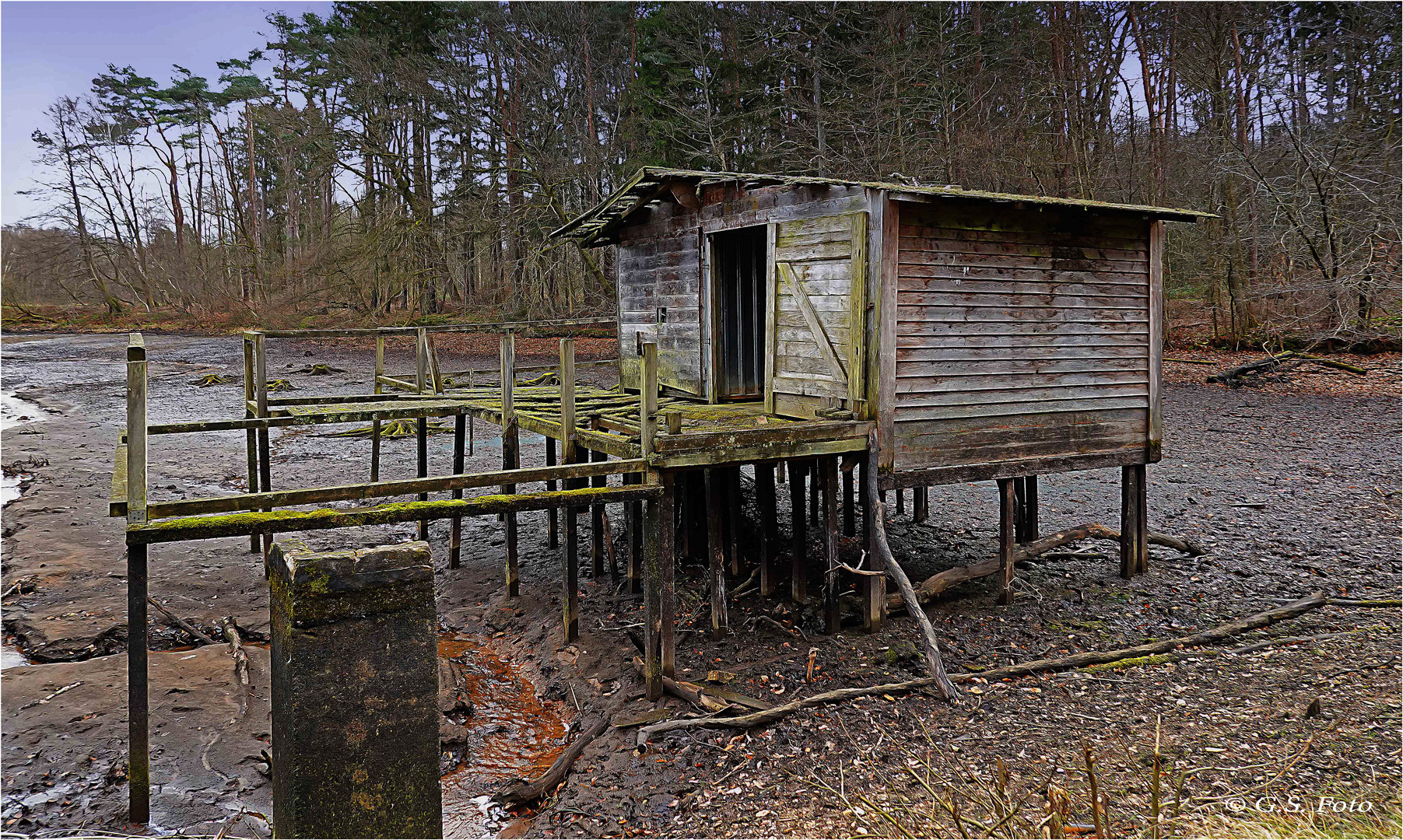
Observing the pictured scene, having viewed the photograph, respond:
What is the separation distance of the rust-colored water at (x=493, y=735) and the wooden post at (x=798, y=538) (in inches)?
124

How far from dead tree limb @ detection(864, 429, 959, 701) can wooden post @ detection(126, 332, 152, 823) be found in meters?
6.02

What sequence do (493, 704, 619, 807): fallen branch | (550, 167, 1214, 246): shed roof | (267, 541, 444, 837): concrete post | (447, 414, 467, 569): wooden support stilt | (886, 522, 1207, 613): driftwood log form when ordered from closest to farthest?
(267, 541, 444, 837): concrete post
(493, 704, 619, 807): fallen branch
(550, 167, 1214, 246): shed roof
(886, 522, 1207, 613): driftwood log
(447, 414, 467, 569): wooden support stilt

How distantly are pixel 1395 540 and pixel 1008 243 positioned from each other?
7061 mm

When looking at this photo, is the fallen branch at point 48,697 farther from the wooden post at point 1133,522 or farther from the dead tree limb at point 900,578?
the wooden post at point 1133,522

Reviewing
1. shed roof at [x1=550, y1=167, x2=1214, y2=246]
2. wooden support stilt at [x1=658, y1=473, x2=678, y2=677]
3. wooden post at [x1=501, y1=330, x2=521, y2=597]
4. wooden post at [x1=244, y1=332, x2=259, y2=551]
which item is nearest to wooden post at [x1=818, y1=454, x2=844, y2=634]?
wooden support stilt at [x1=658, y1=473, x2=678, y2=677]

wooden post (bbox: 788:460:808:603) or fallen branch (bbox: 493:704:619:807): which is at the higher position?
wooden post (bbox: 788:460:808:603)

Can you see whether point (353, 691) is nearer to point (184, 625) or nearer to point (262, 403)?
point (184, 625)

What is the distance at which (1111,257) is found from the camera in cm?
1042

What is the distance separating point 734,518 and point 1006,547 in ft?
10.3

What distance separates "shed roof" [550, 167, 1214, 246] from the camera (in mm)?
8625

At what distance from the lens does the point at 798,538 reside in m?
10.2

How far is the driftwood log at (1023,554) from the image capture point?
374 inches

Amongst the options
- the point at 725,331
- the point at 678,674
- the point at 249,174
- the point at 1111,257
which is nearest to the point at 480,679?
the point at 678,674

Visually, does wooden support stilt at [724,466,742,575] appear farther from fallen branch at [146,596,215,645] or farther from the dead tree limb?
fallen branch at [146,596,215,645]
